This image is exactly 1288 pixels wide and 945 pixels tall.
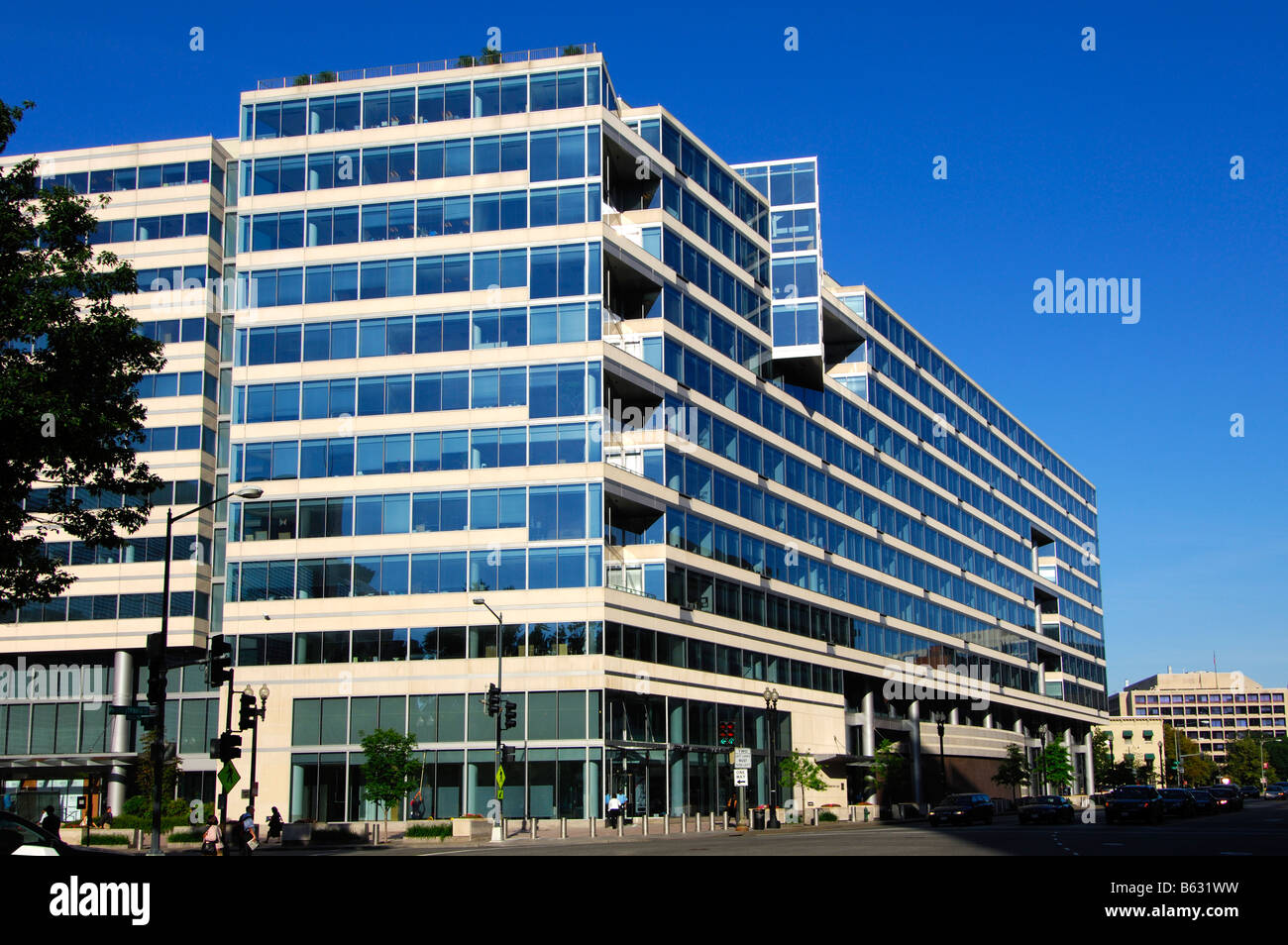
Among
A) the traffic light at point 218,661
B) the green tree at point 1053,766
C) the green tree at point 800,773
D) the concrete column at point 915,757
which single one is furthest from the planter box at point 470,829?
the green tree at point 1053,766

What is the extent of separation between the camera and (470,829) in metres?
47.7

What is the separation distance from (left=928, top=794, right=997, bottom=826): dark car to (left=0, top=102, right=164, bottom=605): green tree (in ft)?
126

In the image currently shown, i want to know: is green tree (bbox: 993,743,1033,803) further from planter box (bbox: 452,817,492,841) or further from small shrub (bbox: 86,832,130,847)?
small shrub (bbox: 86,832,130,847)

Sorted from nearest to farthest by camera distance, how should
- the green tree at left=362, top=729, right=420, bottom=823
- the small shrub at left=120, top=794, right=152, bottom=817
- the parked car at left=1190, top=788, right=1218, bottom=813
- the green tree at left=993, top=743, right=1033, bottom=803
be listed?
1. the green tree at left=362, top=729, right=420, bottom=823
2. the small shrub at left=120, top=794, right=152, bottom=817
3. the parked car at left=1190, top=788, right=1218, bottom=813
4. the green tree at left=993, top=743, right=1033, bottom=803

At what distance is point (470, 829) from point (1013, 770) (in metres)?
66.3

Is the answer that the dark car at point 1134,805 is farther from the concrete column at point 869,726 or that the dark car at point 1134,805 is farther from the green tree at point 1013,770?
the green tree at point 1013,770

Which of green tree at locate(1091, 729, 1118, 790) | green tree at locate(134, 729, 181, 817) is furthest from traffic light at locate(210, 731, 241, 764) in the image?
green tree at locate(1091, 729, 1118, 790)

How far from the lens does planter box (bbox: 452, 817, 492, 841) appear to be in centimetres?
4747

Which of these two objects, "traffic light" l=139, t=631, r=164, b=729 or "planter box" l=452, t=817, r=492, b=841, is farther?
"planter box" l=452, t=817, r=492, b=841

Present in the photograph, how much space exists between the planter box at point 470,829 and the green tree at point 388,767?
14.3 feet

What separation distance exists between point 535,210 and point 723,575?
21.3m

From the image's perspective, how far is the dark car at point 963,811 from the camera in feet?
182

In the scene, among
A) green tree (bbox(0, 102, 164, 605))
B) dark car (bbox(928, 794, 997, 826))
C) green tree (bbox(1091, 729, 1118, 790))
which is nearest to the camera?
green tree (bbox(0, 102, 164, 605))

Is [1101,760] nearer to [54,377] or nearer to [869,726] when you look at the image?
[869,726]
